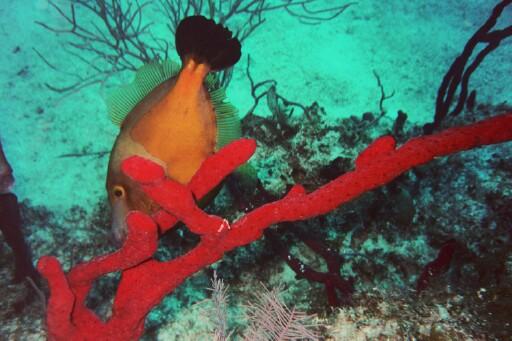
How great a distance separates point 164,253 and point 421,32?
4.79m

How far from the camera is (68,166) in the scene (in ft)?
13.6

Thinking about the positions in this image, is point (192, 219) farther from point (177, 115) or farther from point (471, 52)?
point (471, 52)

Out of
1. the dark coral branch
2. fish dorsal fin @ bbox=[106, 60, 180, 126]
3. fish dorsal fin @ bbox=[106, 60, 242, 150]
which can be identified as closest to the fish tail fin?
fish dorsal fin @ bbox=[106, 60, 242, 150]

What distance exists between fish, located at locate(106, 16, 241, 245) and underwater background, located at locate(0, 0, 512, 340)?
0.70 meters

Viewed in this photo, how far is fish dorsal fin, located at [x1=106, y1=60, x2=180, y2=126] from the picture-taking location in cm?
223

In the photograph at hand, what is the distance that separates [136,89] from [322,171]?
1.59 m

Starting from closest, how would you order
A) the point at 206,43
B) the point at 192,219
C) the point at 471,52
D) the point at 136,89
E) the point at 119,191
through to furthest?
the point at 192,219 < the point at 206,43 < the point at 119,191 < the point at 136,89 < the point at 471,52

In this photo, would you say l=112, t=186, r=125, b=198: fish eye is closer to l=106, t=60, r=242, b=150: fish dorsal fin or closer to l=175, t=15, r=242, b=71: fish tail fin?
l=106, t=60, r=242, b=150: fish dorsal fin

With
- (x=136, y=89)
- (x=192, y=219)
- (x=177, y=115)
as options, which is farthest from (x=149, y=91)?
(x=192, y=219)

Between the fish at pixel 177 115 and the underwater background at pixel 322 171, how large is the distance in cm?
70

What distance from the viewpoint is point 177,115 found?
1.97m

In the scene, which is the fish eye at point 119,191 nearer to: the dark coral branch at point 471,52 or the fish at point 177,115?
the fish at point 177,115

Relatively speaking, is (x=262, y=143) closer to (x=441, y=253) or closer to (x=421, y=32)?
(x=441, y=253)

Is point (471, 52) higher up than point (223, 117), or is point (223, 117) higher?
point (471, 52)
